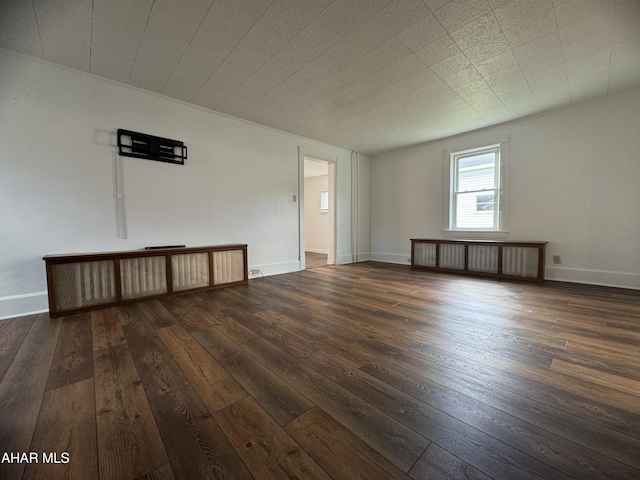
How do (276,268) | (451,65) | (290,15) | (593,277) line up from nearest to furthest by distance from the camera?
1. (290,15)
2. (451,65)
3. (593,277)
4. (276,268)

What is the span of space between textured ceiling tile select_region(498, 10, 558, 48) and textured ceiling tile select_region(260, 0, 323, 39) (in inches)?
66.6

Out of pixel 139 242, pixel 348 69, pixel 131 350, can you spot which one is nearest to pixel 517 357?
pixel 131 350

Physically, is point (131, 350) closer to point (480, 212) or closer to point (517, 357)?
point (517, 357)

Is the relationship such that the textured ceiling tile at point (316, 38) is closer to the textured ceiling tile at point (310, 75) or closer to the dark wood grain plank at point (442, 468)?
the textured ceiling tile at point (310, 75)

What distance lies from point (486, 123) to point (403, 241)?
8.83 ft

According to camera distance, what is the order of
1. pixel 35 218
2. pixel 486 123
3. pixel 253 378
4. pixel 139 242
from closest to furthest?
pixel 253 378 < pixel 35 218 < pixel 139 242 < pixel 486 123

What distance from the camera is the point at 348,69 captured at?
2674 mm

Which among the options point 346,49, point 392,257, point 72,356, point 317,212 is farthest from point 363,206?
point 72,356

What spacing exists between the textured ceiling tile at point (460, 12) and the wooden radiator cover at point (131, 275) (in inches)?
Answer: 137

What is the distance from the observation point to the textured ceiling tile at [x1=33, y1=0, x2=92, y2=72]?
191 cm

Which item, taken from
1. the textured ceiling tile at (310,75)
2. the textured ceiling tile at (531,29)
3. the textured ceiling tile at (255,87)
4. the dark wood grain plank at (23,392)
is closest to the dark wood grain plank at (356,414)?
the dark wood grain plank at (23,392)

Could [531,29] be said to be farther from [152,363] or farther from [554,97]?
[152,363]

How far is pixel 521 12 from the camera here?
6.46ft

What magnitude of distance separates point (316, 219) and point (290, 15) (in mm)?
6189
